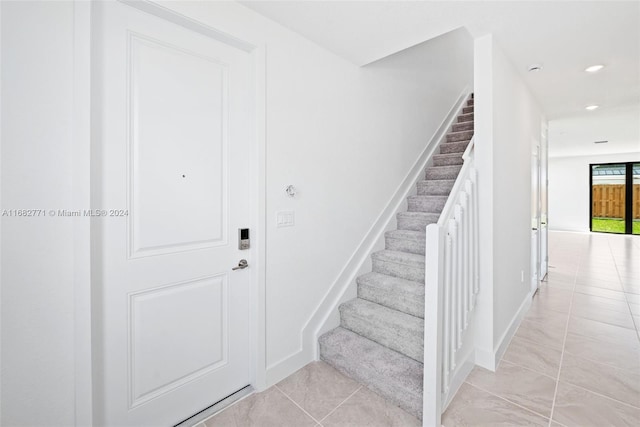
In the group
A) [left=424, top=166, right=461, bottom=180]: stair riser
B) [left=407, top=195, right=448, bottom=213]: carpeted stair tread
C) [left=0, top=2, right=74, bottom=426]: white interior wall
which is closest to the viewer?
[left=0, top=2, right=74, bottom=426]: white interior wall

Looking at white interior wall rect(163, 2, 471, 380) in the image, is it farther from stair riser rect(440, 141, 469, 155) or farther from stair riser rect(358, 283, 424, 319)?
stair riser rect(440, 141, 469, 155)

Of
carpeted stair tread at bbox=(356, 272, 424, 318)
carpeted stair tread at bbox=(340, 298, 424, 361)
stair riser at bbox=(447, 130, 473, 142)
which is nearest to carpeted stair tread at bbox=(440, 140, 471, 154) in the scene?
stair riser at bbox=(447, 130, 473, 142)

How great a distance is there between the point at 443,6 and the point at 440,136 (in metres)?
2.60

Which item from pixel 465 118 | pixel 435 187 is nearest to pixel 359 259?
pixel 435 187

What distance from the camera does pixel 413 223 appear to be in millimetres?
3055

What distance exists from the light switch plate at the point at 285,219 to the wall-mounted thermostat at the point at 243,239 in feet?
0.75

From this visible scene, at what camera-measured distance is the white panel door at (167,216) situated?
1.40 m

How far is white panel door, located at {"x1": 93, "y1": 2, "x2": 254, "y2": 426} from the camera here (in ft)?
4.59

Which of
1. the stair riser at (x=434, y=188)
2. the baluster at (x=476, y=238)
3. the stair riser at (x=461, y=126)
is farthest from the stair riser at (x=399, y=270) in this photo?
the stair riser at (x=461, y=126)

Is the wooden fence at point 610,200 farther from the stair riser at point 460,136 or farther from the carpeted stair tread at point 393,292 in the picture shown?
the carpeted stair tread at point 393,292

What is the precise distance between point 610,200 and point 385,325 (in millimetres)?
10820

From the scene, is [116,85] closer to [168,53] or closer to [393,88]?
[168,53]

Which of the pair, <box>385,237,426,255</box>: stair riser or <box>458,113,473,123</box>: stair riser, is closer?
<box>385,237,426,255</box>: stair riser

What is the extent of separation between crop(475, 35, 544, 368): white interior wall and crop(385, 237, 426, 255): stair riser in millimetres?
611
